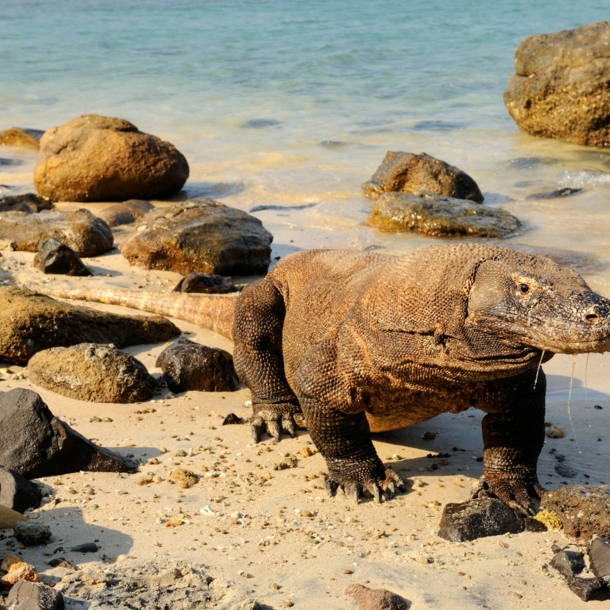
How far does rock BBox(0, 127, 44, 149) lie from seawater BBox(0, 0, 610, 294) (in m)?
1.17

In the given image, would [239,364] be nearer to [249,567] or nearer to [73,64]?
[249,567]

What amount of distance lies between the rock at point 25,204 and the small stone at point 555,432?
24.5ft

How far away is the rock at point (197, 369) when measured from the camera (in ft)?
22.1

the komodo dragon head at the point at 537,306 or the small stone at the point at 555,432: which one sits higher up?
the komodo dragon head at the point at 537,306

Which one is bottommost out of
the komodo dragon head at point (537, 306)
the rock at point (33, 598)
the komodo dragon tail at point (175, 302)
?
the komodo dragon tail at point (175, 302)

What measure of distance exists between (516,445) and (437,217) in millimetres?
7167

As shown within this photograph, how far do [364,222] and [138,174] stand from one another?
10.7 ft

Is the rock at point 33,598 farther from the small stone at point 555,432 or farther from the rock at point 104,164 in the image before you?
the rock at point 104,164

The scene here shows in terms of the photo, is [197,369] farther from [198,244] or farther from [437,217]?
[437,217]

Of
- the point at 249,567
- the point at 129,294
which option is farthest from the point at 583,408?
the point at 129,294

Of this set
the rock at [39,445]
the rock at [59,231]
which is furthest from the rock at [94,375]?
the rock at [59,231]

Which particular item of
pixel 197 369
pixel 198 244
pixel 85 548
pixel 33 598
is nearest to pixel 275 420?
pixel 197 369

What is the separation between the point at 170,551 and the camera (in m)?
4.37

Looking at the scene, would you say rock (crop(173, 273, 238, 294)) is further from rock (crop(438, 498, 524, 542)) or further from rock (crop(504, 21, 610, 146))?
rock (crop(504, 21, 610, 146))
